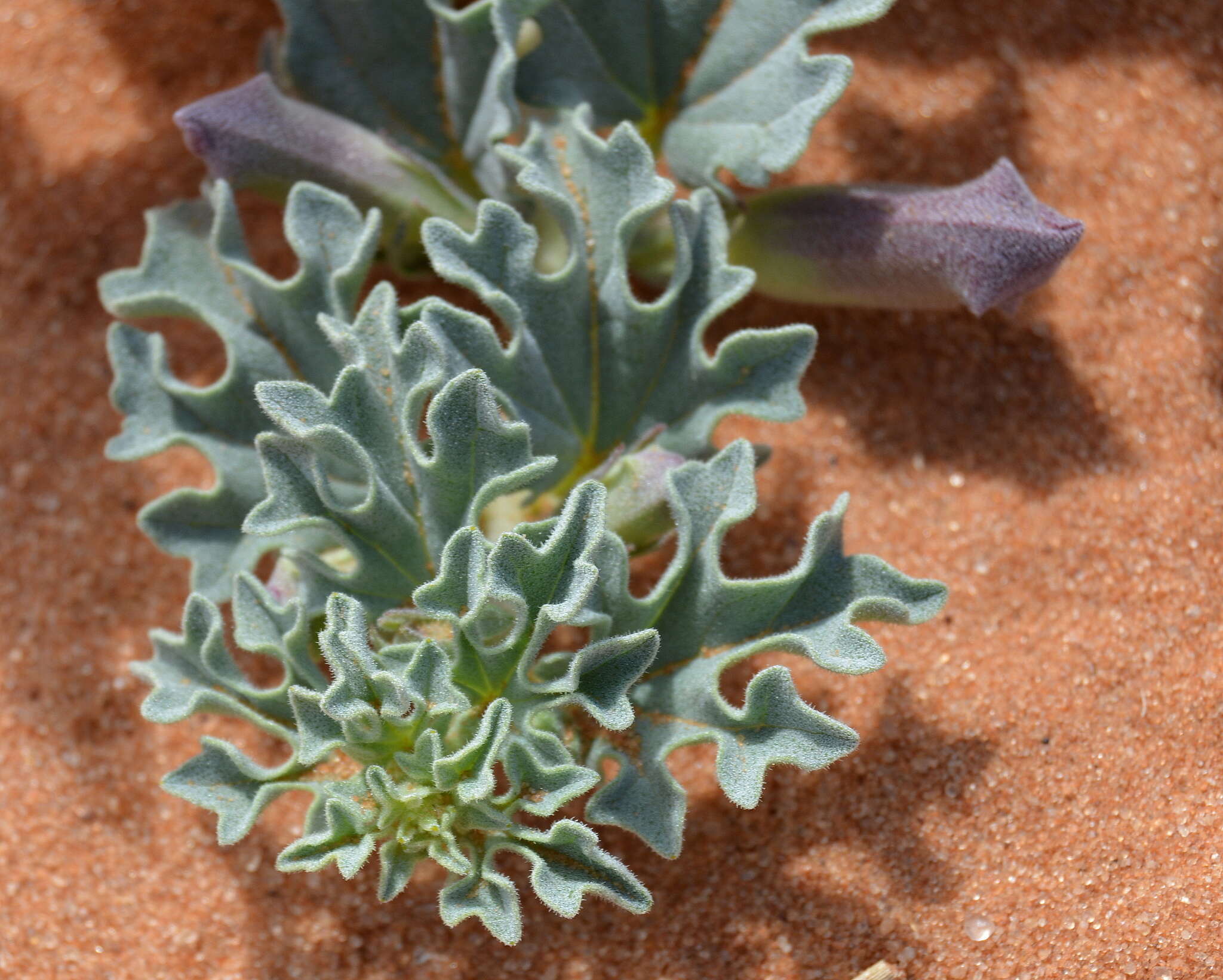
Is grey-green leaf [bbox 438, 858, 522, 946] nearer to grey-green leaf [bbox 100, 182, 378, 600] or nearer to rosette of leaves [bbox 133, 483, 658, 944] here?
rosette of leaves [bbox 133, 483, 658, 944]

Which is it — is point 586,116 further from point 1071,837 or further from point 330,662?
point 1071,837

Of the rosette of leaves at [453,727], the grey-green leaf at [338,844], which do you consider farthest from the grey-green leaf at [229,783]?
the grey-green leaf at [338,844]

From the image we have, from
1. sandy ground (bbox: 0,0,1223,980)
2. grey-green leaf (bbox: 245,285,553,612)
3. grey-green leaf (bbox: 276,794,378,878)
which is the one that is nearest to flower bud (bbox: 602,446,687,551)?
grey-green leaf (bbox: 245,285,553,612)

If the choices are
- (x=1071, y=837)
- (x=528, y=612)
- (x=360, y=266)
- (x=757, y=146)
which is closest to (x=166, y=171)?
(x=360, y=266)

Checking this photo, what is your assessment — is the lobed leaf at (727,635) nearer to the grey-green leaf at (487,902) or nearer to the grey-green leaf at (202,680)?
the grey-green leaf at (487,902)

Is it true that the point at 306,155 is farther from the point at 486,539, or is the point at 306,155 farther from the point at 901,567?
the point at 901,567

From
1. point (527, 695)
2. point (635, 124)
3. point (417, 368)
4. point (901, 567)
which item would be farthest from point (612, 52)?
point (527, 695)

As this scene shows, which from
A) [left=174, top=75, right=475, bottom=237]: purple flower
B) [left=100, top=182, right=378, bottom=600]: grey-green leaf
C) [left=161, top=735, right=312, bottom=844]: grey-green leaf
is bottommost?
[left=161, top=735, right=312, bottom=844]: grey-green leaf

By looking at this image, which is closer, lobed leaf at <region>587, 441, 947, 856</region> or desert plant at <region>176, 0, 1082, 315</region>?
lobed leaf at <region>587, 441, 947, 856</region>
